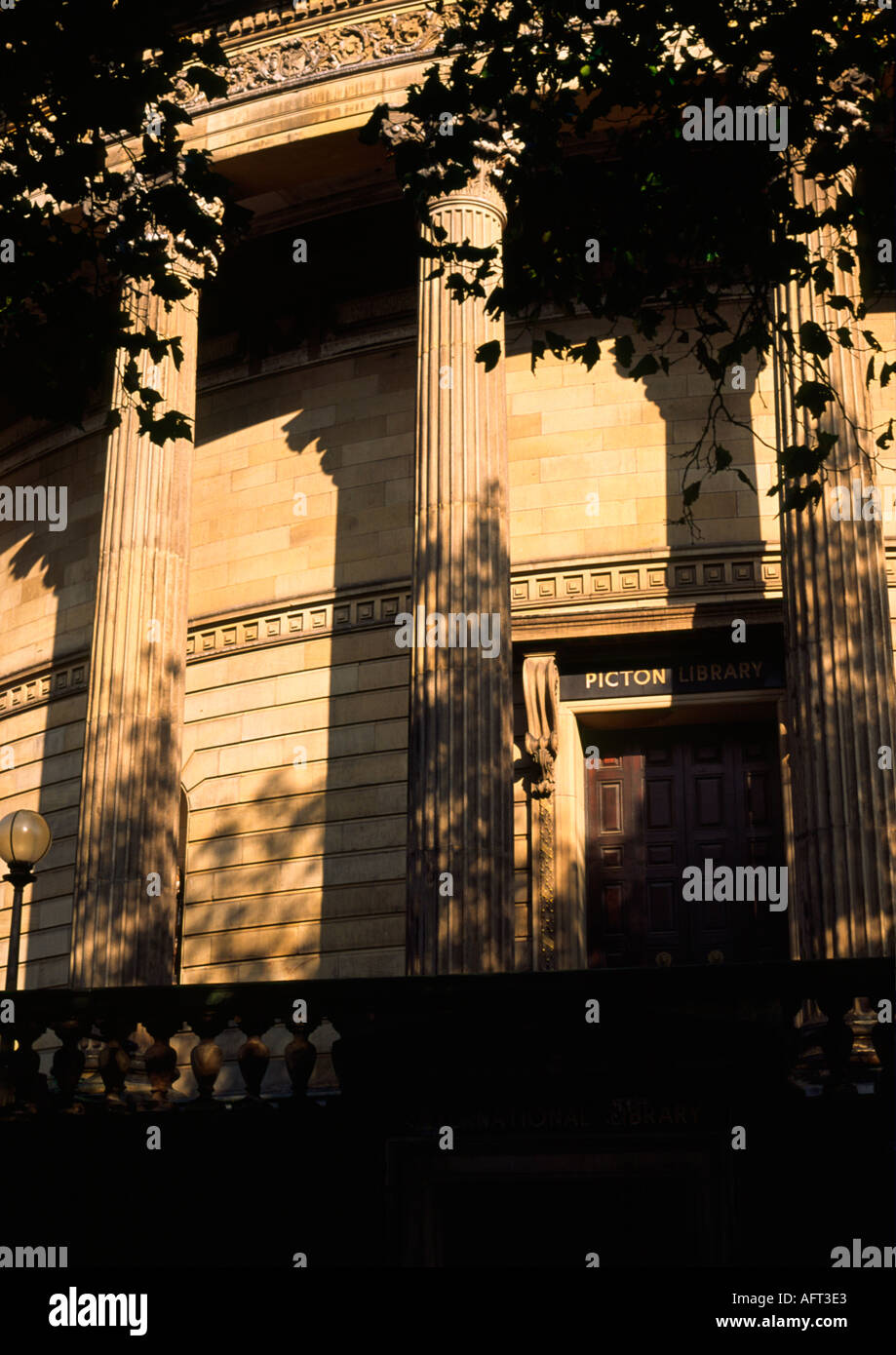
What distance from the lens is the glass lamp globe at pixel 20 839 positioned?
661 inches

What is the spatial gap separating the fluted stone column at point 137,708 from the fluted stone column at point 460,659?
11.7 ft

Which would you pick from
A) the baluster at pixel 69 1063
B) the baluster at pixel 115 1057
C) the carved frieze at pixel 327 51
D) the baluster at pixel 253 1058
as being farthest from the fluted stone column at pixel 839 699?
the baluster at pixel 69 1063

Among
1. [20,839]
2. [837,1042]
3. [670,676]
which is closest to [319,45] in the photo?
[670,676]

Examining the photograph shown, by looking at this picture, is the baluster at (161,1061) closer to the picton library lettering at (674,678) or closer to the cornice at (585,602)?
the cornice at (585,602)

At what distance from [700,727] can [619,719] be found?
1.13 metres

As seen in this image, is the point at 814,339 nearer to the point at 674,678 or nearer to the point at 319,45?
the point at 674,678

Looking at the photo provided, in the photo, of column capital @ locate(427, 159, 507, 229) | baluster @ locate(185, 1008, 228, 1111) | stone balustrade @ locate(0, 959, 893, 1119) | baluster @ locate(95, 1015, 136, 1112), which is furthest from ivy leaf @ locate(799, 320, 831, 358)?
column capital @ locate(427, 159, 507, 229)

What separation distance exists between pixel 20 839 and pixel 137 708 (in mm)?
3364

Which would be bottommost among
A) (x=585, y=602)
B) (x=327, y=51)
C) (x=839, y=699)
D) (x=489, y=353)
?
(x=839, y=699)

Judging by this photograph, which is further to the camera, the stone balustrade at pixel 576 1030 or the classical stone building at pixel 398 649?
the classical stone building at pixel 398 649

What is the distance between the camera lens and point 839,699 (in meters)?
16.9

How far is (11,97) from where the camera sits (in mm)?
11906

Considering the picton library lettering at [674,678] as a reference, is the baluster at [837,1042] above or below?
below
